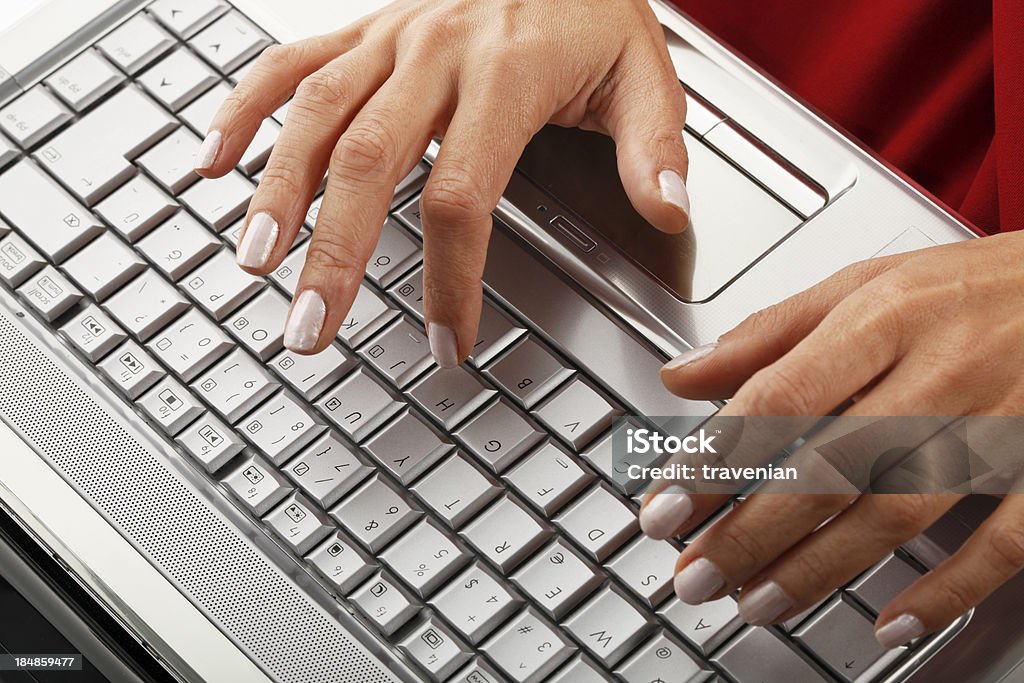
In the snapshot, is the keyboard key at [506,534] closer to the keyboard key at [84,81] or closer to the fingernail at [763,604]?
the fingernail at [763,604]

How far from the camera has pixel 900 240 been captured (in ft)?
2.01

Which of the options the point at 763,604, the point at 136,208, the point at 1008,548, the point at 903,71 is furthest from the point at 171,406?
the point at 903,71

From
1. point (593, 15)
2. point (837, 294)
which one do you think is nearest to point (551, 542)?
point (837, 294)

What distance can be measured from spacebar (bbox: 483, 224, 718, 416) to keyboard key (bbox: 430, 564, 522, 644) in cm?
13

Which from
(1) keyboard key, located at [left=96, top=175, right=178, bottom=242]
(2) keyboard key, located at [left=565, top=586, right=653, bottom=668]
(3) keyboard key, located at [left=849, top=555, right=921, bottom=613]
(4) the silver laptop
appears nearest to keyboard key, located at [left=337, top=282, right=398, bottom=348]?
(4) the silver laptop

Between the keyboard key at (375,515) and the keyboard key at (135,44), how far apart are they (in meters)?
0.34

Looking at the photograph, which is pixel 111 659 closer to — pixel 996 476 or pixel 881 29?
A: pixel 996 476

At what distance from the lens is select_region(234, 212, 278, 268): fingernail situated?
0.58m

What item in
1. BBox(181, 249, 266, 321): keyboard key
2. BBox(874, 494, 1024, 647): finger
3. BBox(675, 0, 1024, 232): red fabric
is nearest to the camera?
BBox(874, 494, 1024, 647): finger

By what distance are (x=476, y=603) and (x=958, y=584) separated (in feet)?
0.82

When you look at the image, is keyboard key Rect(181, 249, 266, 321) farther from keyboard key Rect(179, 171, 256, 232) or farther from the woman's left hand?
the woman's left hand

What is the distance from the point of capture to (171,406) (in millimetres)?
599

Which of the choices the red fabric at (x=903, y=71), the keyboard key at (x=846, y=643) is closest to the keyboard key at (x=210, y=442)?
the keyboard key at (x=846, y=643)

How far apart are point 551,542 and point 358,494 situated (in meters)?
0.11
